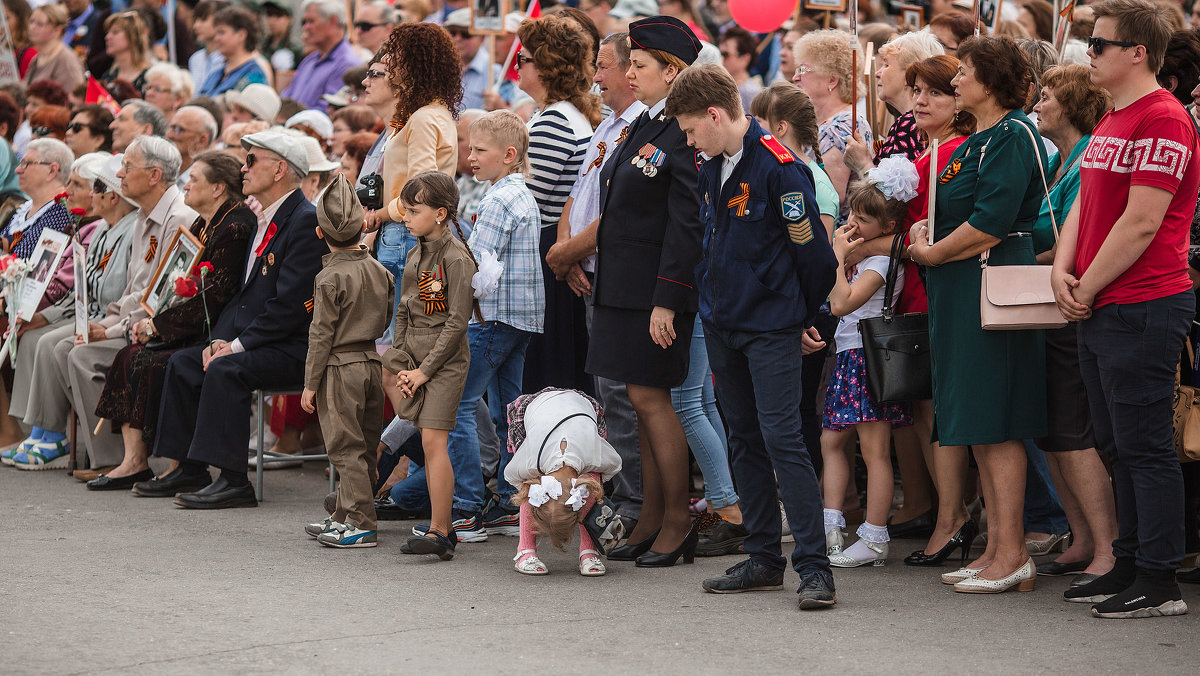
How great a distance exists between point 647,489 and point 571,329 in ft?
3.89

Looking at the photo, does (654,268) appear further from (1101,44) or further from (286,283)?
(286,283)

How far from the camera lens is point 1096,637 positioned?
4.68 metres

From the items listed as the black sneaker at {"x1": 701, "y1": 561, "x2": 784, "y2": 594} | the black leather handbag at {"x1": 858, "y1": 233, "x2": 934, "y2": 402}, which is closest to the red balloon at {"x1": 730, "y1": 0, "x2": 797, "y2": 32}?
the black leather handbag at {"x1": 858, "y1": 233, "x2": 934, "y2": 402}

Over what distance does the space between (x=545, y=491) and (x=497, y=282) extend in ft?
3.68

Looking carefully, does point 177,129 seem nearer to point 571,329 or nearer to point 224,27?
point 224,27

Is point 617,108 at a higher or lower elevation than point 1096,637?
higher

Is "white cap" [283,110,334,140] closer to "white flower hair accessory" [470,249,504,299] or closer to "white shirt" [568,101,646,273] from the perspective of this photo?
"white shirt" [568,101,646,273]

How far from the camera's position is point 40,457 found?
8297 mm

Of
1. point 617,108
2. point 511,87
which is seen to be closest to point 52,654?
point 617,108

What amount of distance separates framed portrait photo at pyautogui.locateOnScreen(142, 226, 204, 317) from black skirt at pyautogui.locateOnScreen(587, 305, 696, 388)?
297cm

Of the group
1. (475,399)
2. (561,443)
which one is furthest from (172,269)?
(561,443)

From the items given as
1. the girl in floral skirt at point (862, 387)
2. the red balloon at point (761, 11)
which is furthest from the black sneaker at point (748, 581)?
the red balloon at point (761, 11)

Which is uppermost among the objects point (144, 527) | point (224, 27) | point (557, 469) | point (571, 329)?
point (224, 27)

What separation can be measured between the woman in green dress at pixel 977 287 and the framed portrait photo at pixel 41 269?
216 inches
